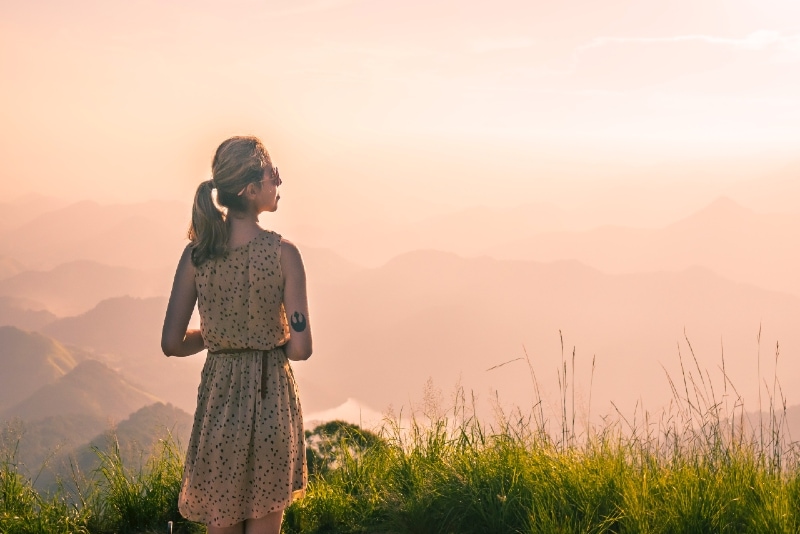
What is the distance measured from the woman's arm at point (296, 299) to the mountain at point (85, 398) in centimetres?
16838

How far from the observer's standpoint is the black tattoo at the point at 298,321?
2.93 metres

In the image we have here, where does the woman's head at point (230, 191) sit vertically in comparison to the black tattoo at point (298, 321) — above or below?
above

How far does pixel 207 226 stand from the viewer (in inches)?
116

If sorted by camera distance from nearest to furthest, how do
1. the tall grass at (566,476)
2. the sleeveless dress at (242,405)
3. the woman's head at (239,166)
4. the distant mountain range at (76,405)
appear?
the woman's head at (239,166) → the sleeveless dress at (242,405) → the tall grass at (566,476) → the distant mountain range at (76,405)

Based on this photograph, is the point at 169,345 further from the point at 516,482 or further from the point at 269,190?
the point at 516,482

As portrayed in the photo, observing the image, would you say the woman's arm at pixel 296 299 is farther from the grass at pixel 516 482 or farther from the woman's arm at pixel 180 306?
the grass at pixel 516 482

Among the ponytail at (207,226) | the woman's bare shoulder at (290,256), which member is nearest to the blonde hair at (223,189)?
the ponytail at (207,226)

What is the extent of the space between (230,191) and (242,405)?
0.85 m

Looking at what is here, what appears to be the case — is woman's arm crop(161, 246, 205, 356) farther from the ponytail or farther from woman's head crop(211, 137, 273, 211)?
woman's head crop(211, 137, 273, 211)

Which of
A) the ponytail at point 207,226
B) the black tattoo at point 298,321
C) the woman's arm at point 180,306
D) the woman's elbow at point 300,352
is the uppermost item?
the ponytail at point 207,226

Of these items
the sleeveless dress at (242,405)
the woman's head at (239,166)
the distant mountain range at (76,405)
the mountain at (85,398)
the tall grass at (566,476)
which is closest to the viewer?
the woman's head at (239,166)

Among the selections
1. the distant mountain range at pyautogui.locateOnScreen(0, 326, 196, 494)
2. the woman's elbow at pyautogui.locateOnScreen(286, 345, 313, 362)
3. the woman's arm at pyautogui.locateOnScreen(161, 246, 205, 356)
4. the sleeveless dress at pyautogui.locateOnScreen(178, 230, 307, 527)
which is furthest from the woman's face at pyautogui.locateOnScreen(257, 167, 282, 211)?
the distant mountain range at pyautogui.locateOnScreen(0, 326, 196, 494)

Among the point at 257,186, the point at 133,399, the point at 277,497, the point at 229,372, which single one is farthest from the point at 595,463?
the point at 133,399

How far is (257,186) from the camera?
2.93 m
